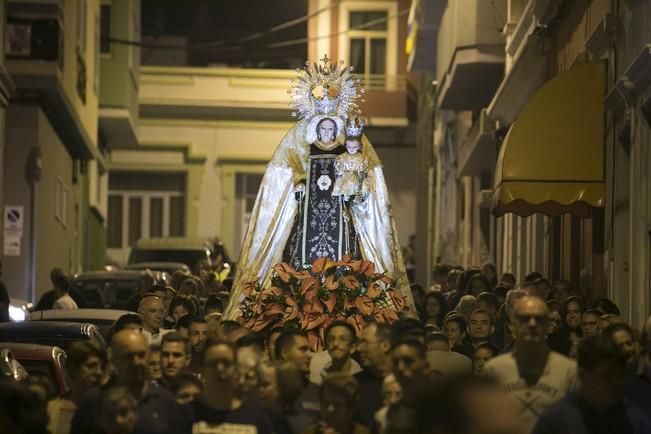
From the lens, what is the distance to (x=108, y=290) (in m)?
22.9

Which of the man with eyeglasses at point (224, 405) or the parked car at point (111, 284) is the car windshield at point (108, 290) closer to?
the parked car at point (111, 284)

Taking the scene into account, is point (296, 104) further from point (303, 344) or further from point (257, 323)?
point (303, 344)

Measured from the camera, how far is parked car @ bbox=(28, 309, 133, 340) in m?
15.8

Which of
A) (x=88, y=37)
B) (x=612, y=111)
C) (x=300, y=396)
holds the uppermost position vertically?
(x=88, y=37)

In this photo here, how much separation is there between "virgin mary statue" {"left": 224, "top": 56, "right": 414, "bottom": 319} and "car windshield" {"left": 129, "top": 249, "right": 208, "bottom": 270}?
12836 mm

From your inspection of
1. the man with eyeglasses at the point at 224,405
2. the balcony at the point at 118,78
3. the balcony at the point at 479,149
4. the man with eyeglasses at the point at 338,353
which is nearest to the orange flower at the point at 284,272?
the man with eyeglasses at the point at 338,353

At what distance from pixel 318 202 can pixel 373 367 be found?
26.9 feet

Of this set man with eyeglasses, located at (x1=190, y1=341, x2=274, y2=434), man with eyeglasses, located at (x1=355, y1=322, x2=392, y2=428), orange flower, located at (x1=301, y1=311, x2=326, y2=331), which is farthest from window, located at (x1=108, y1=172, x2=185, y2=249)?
man with eyeglasses, located at (x1=190, y1=341, x2=274, y2=434)

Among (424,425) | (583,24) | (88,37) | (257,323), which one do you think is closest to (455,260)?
(88,37)

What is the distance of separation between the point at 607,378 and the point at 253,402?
1.73 m

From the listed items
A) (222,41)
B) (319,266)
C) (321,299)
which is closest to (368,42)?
(222,41)

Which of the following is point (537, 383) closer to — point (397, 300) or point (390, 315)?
point (390, 315)

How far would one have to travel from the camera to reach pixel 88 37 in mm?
34219

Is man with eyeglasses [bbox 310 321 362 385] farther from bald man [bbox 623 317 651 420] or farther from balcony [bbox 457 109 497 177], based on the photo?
balcony [bbox 457 109 497 177]
